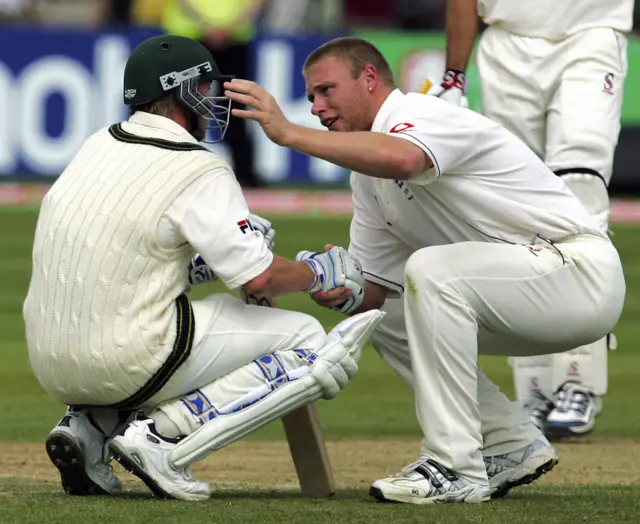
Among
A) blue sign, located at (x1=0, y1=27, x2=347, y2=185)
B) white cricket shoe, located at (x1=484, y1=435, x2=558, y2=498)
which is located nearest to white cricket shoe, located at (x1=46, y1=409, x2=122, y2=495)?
white cricket shoe, located at (x1=484, y1=435, x2=558, y2=498)

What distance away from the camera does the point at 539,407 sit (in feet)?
23.0

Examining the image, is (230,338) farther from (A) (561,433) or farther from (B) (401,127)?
(A) (561,433)

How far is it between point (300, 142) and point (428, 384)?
0.87 m

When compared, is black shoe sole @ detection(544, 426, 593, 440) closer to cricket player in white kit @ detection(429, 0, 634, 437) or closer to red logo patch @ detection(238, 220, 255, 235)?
cricket player in white kit @ detection(429, 0, 634, 437)

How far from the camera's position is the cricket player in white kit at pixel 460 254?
16.5 feet

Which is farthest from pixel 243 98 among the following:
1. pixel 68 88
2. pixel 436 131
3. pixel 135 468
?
pixel 68 88

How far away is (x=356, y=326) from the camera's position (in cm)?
516

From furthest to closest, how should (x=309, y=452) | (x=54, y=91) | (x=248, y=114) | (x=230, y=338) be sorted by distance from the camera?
1. (x=54, y=91)
2. (x=309, y=452)
3. (x=230, y=338)
4. (x=248, y=114)

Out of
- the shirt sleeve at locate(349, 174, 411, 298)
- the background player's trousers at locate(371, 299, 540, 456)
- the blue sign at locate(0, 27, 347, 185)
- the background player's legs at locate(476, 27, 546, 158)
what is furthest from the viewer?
the blue sign at locate(0, 27, 347, 185)

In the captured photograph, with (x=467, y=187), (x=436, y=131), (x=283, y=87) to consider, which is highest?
(x=436, y=131)

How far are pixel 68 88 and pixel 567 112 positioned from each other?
32.5 ft

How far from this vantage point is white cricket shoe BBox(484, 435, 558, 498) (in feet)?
17.7

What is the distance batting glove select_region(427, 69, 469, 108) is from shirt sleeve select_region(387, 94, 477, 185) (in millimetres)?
1431

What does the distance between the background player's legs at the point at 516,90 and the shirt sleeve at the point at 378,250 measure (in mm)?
1595
